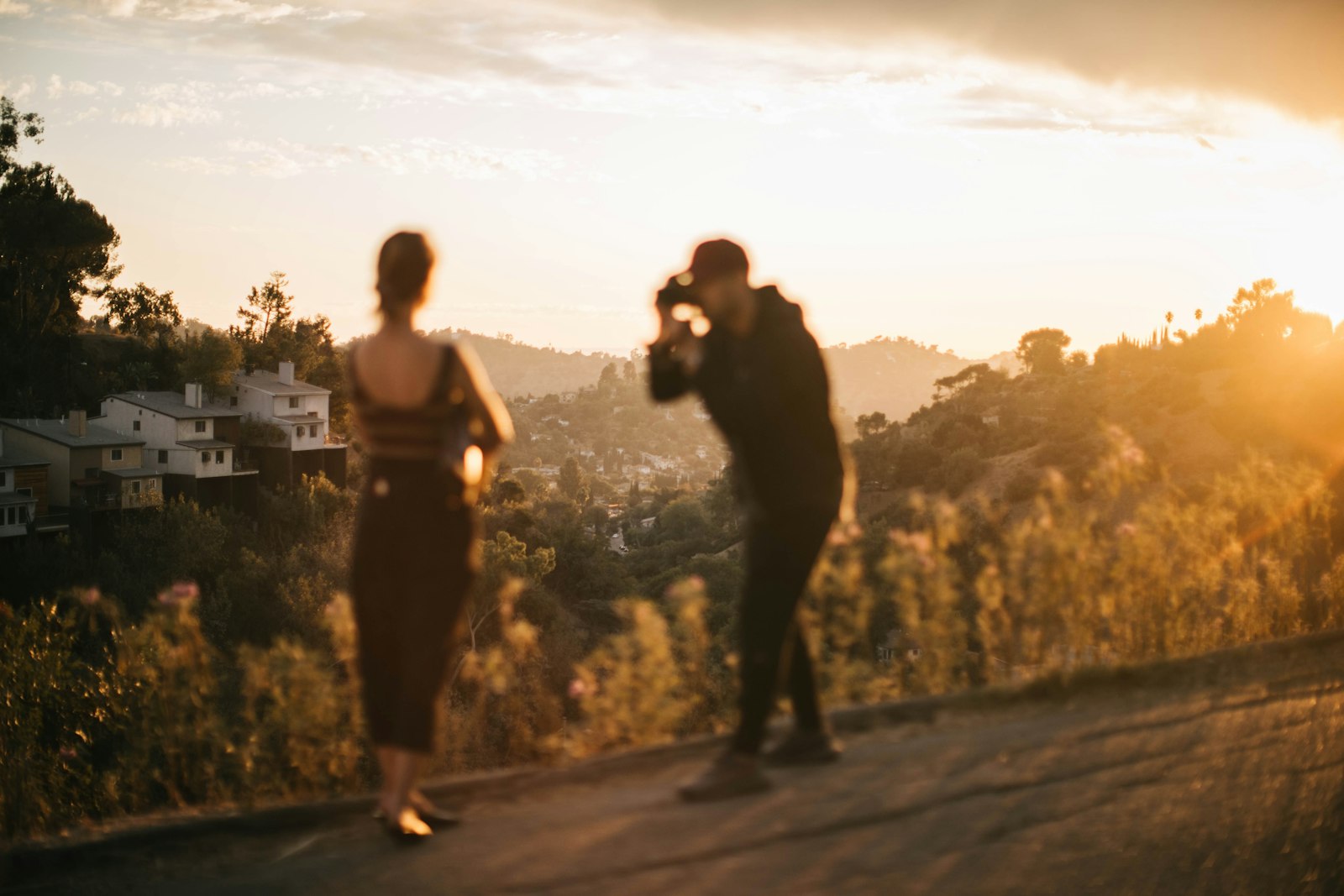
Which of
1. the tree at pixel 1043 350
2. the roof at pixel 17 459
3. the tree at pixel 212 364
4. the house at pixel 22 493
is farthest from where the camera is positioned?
the tree at pixel 1043 350

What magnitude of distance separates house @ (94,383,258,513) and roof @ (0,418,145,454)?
19.6 inches

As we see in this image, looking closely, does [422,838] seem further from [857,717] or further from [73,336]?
[73,336]

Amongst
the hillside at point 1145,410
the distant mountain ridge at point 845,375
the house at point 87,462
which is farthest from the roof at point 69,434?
the distant mountain ridge at point 845,375

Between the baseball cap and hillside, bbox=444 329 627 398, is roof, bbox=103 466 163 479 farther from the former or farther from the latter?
hillside, bbox=444 329 627 398

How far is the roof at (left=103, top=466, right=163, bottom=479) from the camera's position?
40.2 m

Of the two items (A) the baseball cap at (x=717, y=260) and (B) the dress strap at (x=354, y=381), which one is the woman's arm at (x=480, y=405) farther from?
(A) the baseball cap at (x=717, y=260)

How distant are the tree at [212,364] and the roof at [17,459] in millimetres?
7626

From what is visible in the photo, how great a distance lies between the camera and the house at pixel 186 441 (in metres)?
41.5

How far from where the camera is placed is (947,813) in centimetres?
354

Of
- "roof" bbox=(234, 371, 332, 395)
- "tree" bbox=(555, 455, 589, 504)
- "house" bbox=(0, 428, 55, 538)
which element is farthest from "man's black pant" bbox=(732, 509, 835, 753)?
"tree" bbox=(555, 455, 589, 504)

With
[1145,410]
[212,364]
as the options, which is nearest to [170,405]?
[212,364]

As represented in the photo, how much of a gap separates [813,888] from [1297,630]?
4.28 meters

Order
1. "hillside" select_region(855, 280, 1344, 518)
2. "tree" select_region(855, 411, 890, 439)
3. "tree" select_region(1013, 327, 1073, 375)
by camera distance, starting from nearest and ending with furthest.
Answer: "hillside" select_region(855, 280, 1344, 518)
"tree" select_region(855, 411, 890, 439)
"tree" select_region(1013, 327, 1073, 375)

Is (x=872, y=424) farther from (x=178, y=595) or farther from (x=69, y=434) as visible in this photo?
(x=178, y=595)
